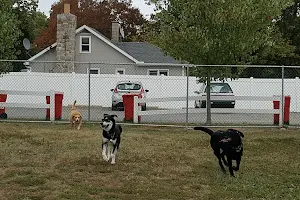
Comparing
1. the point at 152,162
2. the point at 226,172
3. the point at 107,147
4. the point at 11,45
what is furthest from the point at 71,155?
the point at 11,45

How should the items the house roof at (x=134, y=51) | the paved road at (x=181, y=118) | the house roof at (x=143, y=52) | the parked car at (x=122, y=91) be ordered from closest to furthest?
the paved road at (x=181, y=118) → the parked car at (x=122, y=91) → the house roof at (x=134, y=51) → the house roof at (x=143, y=52)

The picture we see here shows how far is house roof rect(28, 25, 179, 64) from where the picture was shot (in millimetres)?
36594

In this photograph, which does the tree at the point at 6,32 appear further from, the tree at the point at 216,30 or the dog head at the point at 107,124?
the dog head at the point at 107,124

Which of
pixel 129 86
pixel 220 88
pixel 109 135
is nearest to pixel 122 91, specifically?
pixel 129 86

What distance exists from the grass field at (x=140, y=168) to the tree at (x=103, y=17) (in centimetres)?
4374

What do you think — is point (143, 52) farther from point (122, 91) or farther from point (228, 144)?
point (228, 144)

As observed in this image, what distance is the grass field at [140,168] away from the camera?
25.2 ft

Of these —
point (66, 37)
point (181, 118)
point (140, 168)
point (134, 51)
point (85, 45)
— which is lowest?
point (140, 168)

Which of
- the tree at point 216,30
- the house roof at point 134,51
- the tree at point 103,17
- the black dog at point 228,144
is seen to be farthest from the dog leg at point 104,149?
the tree at point 103,17

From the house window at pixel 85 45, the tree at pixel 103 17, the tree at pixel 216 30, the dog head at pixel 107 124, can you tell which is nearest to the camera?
the dog head at pixel 107 124

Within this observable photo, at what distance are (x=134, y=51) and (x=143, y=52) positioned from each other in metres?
1.14

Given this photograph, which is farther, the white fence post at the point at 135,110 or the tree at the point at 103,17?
the tree at the point at 103,17

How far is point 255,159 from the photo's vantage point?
35.5 ft

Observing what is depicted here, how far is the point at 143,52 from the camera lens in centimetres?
3944
